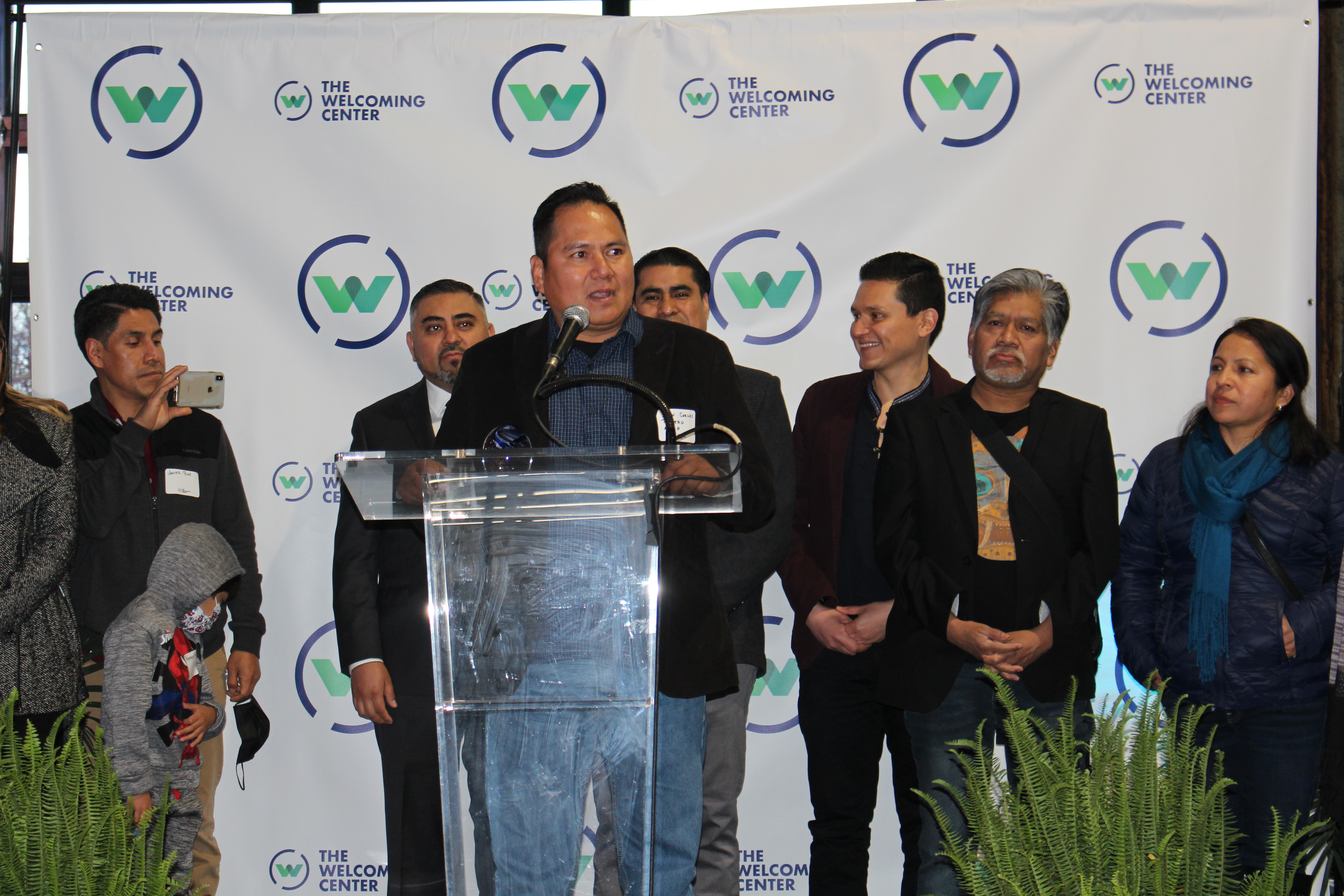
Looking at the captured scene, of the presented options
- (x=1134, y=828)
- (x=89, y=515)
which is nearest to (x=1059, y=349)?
(x=1134, y=828)

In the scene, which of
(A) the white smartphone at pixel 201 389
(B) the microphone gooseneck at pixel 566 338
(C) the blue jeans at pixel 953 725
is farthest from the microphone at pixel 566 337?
(A) the white smartphone at pixel 201 389

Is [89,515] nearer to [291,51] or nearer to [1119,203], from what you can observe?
[291,51]

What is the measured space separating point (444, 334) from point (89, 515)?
107 centimetres

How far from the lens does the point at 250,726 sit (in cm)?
308

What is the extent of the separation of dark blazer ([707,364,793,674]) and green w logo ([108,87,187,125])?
2.00 m

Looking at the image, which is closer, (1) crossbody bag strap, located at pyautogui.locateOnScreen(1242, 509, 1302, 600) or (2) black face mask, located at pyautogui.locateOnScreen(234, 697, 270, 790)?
(1) crossbody bag strap, located at pyautogui.locateOnScreen(1242, 509, 1302, 600)

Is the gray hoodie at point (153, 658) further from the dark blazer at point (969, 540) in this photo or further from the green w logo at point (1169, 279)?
the green w logo at point (1169, 279)

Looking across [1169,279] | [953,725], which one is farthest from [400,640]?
[1169,279]

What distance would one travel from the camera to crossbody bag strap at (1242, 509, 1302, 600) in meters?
2.67

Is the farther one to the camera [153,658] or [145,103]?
[145,103]

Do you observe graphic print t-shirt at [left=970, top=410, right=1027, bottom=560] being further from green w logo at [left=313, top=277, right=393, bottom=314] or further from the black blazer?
green w logo at [left=313, top=277, right=393, bottom=314]

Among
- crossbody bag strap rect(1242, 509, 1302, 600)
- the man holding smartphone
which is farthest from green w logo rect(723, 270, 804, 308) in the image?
the man holding smartphone

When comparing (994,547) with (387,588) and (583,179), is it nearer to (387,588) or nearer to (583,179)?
(387,588)

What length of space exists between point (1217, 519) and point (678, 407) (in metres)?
1.45
